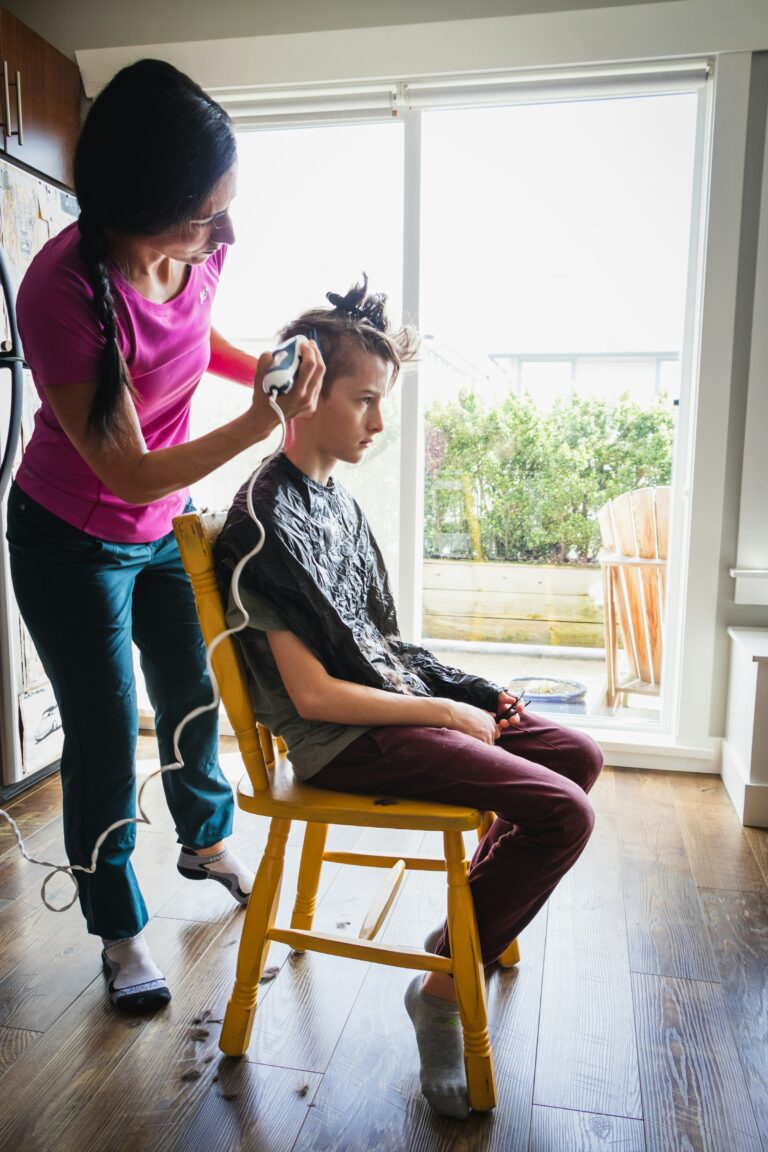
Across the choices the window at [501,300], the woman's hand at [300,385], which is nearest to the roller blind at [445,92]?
the window at [501,300]

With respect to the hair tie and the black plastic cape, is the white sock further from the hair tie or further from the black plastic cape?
the hair tie

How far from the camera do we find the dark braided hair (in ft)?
3.73

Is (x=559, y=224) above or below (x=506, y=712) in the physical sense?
above

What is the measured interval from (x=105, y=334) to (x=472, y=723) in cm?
77

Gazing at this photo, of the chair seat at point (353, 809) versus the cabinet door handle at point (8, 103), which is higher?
the cabinet door handle at point (8, 103)

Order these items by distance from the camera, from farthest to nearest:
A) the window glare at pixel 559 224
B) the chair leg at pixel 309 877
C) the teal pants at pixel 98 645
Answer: the window glare at pixel 559 224 → the chair leg at pixel 309 877 → the teal pants at pixel 98 645

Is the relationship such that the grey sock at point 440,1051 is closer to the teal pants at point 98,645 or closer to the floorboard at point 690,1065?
the floorboard at point 690,1065

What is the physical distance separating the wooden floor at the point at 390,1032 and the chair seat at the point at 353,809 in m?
0.40

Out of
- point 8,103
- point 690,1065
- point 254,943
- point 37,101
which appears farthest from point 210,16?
point 690,1065

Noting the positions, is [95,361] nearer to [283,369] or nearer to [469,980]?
[283,369]

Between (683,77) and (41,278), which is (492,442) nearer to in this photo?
(683,77)

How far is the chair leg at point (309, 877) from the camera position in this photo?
5.04 feet

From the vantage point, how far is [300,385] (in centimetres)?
114

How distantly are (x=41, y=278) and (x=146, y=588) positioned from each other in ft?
1.87
